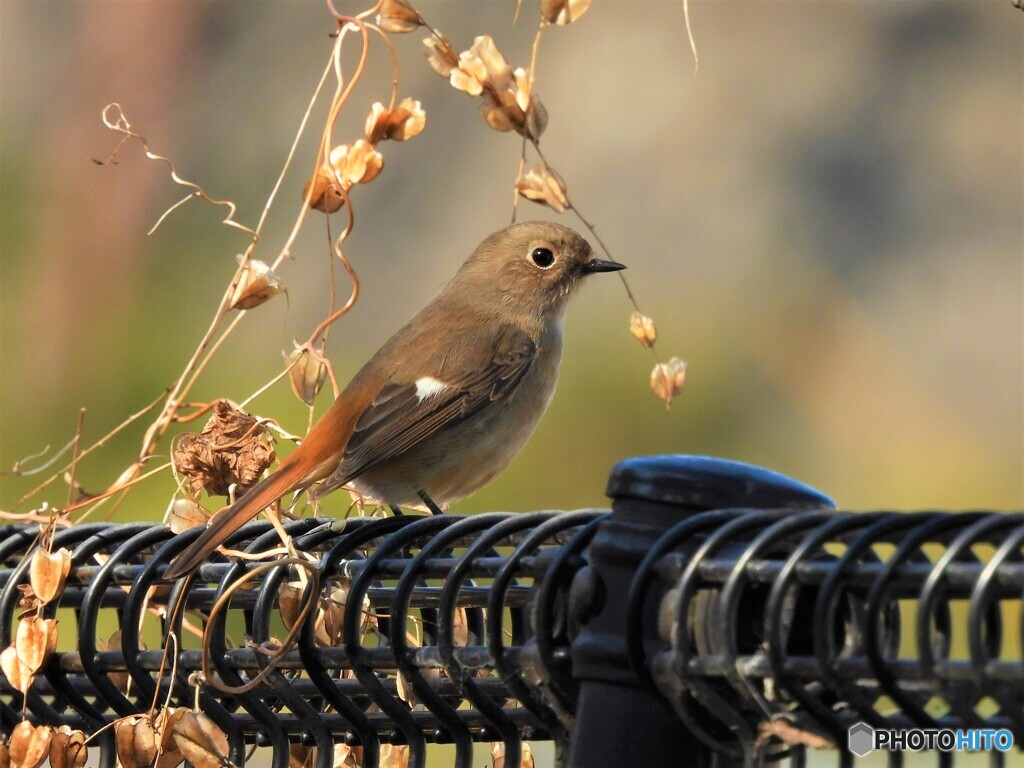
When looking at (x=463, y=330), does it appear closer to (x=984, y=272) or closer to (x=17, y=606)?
(x=17, y=606)

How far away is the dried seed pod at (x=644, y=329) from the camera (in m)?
2.40

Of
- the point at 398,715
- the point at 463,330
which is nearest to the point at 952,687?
the point at 398,715

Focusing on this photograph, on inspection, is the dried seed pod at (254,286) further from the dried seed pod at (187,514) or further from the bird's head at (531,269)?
the bird's head at (531,269)

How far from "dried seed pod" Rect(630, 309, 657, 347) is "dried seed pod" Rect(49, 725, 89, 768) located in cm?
108

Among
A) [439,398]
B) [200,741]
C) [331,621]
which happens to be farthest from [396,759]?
[439,398]

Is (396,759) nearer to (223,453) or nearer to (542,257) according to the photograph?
(223,453)

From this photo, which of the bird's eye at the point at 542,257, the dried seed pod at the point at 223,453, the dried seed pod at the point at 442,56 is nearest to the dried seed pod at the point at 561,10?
the dried seed pod at the point at 442,56

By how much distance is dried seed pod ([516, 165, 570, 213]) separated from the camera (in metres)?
2.34

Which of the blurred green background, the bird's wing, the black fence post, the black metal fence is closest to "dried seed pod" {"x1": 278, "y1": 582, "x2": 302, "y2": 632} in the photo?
the black metal fence

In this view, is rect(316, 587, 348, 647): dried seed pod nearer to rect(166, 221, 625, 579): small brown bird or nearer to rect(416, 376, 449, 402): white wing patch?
rect(166, 221, 625, 579): small brown bird

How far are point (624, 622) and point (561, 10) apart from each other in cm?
131

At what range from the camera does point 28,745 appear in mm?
1704

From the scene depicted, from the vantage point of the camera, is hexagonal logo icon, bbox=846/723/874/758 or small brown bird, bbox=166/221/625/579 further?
small brown bird, bbox=166/221/625/579

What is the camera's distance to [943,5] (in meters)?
7.01
